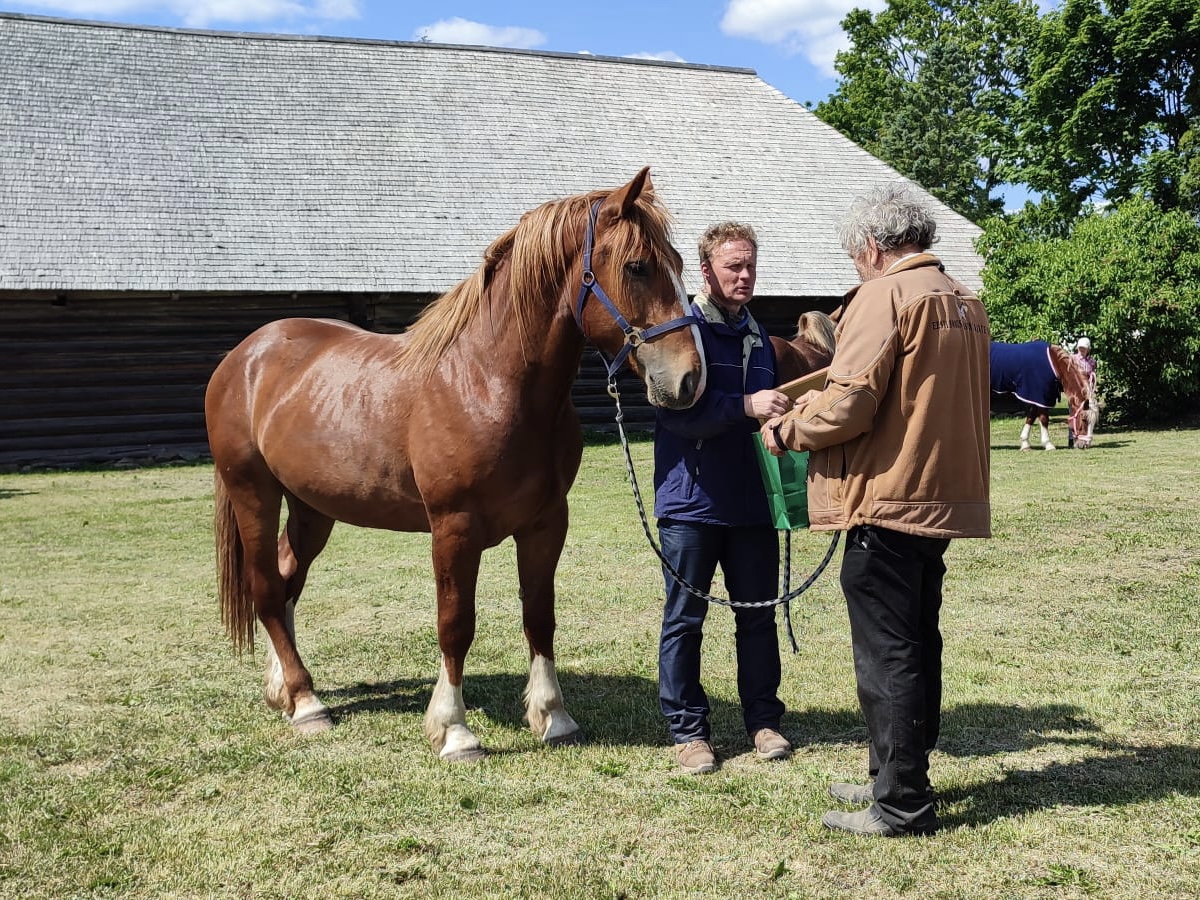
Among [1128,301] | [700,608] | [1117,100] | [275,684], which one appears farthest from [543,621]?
[1117,100]

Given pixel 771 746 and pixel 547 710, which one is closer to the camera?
pixel 771 746

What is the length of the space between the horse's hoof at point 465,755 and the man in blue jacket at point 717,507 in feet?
2.62

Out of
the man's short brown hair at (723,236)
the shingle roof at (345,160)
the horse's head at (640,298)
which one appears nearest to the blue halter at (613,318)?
the horse's head at (640,298)

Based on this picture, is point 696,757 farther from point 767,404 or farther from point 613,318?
point 613,318

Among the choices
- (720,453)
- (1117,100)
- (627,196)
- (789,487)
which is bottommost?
(789,487)

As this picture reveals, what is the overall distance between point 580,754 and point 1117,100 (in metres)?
26.4

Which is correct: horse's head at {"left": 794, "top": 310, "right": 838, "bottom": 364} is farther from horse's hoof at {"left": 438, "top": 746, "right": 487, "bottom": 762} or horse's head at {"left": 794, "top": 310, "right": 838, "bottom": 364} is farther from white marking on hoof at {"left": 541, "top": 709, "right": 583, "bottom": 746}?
horse's hoof at {"left": 438, "top": 746, "right": 487, "bottom": 762}

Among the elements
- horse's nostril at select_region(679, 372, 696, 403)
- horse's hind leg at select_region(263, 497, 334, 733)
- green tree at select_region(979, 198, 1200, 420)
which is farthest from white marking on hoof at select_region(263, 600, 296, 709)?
green tree at select_region(979, 198, 1200, 420)

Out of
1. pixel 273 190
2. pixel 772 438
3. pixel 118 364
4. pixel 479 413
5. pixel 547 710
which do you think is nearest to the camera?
pixel 772 438

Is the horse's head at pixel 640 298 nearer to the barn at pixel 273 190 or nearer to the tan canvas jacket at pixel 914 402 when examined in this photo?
the tan canvas jacket at pixel 914 402

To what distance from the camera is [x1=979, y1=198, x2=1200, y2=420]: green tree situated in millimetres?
17688

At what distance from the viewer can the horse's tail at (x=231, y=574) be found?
5.41 metres

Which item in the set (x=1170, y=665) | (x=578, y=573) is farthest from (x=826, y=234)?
(x=1170, y=665)

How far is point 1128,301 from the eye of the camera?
57.8 feet
